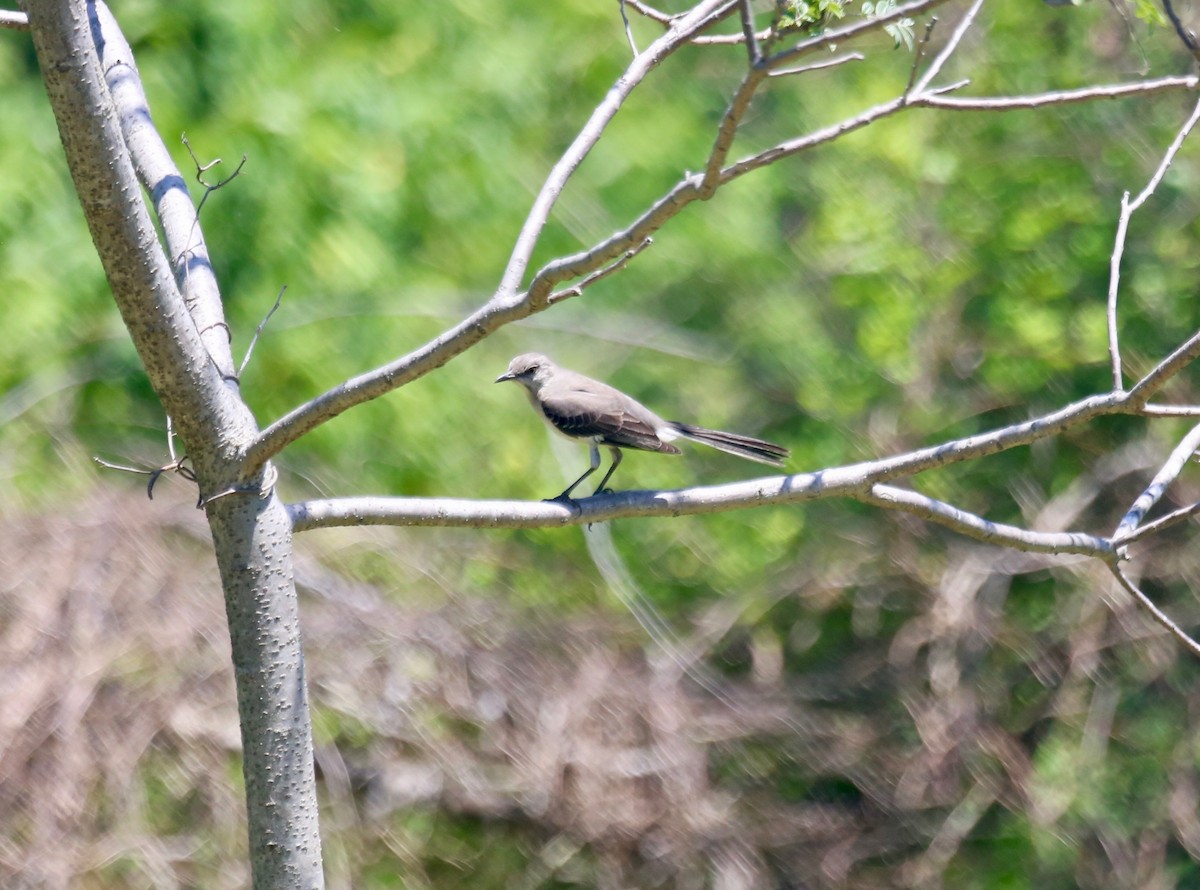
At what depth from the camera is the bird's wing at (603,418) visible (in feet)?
17.6

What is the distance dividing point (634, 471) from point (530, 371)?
200cm

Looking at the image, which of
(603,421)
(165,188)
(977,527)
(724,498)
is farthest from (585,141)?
(603,421)

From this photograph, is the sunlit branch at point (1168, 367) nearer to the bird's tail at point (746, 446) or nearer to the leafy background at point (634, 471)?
the bird's tail at point (746, 446)

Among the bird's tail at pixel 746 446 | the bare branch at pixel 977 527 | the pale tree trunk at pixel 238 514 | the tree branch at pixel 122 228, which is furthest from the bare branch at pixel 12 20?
the bird's tail at pixel 746 446

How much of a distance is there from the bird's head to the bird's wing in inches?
13.1

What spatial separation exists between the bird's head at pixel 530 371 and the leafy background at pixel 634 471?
1.43m

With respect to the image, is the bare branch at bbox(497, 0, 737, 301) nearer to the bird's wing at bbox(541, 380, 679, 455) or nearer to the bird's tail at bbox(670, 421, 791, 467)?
the bird's tail at bbox(670, 421, 791, 467)

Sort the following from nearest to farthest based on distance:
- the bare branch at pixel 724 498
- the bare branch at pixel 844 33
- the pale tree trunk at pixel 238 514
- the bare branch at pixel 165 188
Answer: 1. the bare branch at pixel 844 33
2. the pale tree trunk at pixel 238 514
3. the bare branch at pixel 724 498
4. the bare branch at pixel 165 188

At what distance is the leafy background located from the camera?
21.1ft

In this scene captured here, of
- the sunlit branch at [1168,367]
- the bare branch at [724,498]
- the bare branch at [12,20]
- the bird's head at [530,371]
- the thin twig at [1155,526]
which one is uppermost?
the bare branch at [12,20]

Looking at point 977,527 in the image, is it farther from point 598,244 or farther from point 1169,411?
point 598,244

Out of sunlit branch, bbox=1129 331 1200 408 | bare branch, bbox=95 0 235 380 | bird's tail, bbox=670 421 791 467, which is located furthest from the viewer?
bird's tail, bbox=670 421 791 467

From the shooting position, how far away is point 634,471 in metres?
7.93

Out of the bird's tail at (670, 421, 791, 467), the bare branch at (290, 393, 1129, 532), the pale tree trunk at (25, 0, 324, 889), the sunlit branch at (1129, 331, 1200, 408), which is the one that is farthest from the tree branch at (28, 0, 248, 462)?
the bird's tail at (670, 421, 791, 467)
